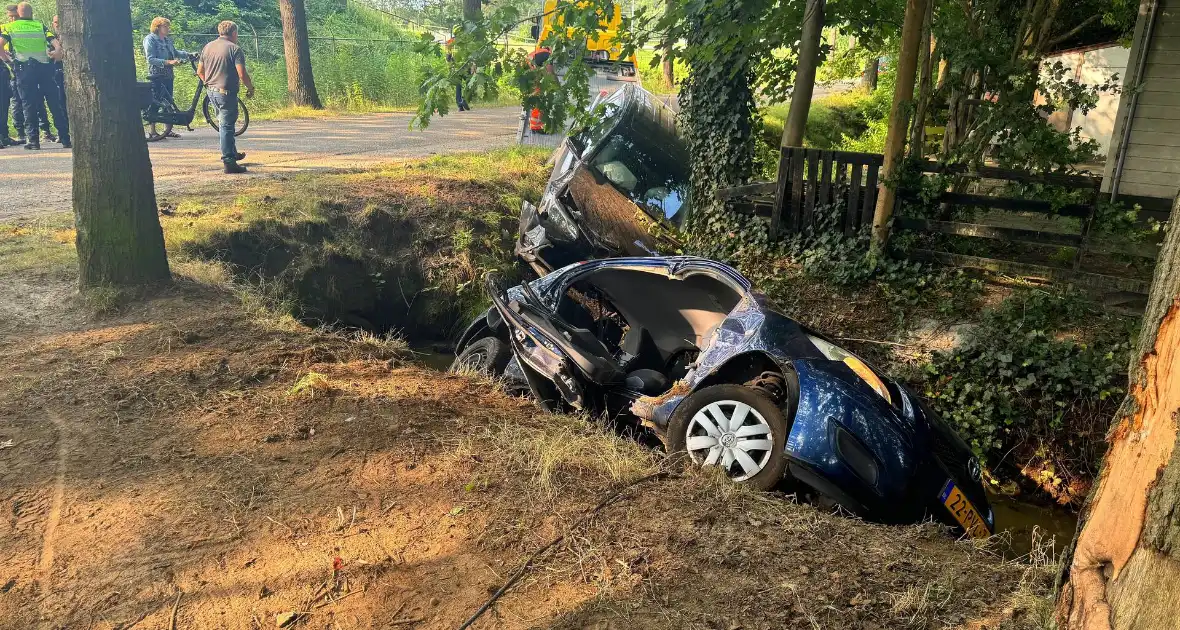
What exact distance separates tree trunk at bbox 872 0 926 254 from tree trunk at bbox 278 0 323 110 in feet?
49.4

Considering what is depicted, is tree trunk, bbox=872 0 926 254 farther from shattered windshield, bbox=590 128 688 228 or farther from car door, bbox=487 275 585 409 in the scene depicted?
car door, bbox=487 275 585 409

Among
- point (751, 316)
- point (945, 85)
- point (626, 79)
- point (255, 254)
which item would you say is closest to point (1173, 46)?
point (945, 85)

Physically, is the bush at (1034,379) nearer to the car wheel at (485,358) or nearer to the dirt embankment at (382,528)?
the dirt embankment at (382,528)

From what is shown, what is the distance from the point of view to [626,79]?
11945 millimetres

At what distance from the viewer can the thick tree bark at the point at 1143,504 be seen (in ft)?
6.52

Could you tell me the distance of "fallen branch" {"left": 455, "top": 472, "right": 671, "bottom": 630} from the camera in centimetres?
278

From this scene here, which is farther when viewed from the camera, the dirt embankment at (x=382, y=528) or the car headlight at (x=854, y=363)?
the car headlight at (x=854, y=363)

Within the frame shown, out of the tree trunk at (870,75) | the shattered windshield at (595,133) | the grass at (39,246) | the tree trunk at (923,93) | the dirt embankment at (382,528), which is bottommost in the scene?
the dirt embankment at (382,528)

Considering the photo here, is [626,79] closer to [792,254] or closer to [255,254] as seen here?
[792,254]

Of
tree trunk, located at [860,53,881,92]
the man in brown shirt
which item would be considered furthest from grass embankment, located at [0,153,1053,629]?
tree trunk, located at [860,53,881,92]

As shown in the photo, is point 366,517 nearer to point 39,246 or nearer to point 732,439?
point 732,439

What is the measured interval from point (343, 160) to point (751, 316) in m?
8.97

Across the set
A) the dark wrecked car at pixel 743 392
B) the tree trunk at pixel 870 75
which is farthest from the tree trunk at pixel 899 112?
the tree trunk at pixel 870 75

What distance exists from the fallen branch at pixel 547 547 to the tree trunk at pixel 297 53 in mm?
17444
